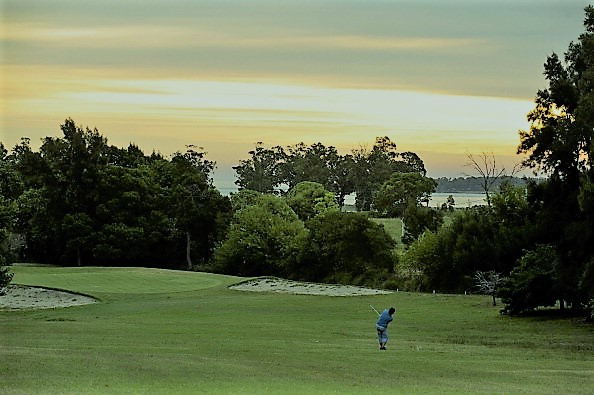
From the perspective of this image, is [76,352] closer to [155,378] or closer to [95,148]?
[155,378]

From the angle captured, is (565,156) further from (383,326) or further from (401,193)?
(401,193)

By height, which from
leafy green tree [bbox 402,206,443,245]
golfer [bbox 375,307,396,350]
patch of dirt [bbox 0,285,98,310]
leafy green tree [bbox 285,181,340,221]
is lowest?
patch of dirt [bbox 0,285,98,310]

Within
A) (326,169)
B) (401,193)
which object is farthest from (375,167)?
(401,193)

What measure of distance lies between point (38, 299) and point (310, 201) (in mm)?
63312

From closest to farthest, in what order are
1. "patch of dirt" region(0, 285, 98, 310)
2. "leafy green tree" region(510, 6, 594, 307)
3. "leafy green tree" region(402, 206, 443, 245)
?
1. "leafy green tree" region(510, 6, 594, 307)
2. "patch of dirt" region(0, 285, 98, 310)
3. "leafy green tree" region(402, 206, 443, 245)

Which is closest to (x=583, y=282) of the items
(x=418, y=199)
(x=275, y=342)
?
(x=275, y=342)

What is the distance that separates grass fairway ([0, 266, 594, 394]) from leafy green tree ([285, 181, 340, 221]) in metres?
58.7

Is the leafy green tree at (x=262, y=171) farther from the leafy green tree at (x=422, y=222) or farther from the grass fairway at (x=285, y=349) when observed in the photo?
the grass fairway at (x=285, y=349)

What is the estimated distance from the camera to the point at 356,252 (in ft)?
262

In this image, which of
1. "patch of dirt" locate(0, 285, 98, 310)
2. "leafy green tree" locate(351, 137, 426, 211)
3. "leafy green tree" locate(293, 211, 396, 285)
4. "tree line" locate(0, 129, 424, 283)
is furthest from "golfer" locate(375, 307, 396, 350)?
"leafy green tree" locate(351, 137, 426, 211)

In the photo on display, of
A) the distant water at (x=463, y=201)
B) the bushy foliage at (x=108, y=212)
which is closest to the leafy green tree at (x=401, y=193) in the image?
the distant water at (x=463, y=201)

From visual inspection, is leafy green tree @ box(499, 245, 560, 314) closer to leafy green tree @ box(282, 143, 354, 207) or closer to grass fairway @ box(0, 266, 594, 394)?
grass fairway @ box(0, 266, 594, 394)

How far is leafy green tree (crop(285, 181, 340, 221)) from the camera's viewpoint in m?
112

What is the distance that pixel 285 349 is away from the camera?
25.1m
